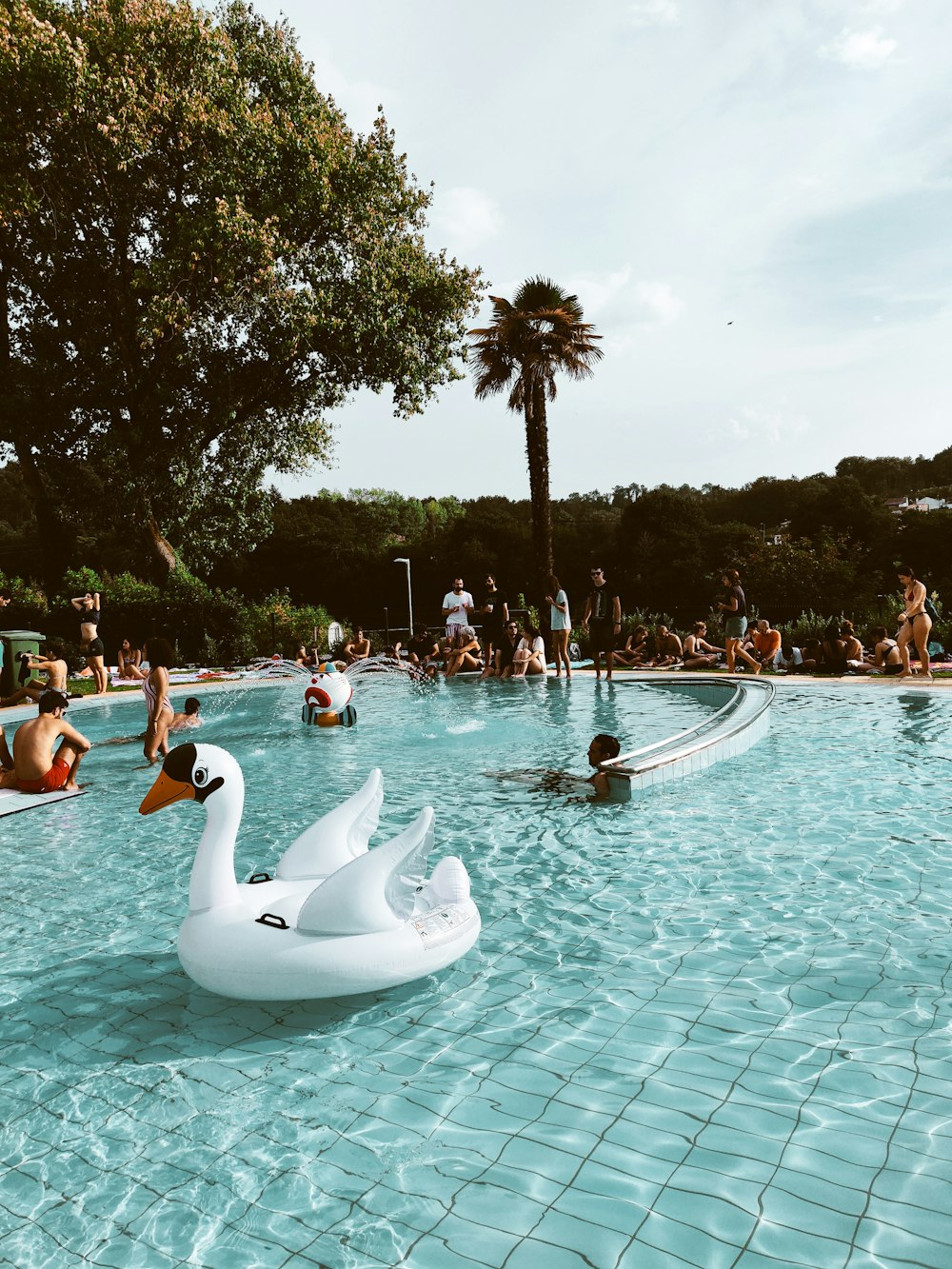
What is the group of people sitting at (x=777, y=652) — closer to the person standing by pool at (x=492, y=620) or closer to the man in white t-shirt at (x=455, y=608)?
the person standing by pool at (x=492, y=620)

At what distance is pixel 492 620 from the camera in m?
19.9

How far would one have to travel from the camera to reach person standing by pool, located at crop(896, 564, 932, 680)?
531 inches

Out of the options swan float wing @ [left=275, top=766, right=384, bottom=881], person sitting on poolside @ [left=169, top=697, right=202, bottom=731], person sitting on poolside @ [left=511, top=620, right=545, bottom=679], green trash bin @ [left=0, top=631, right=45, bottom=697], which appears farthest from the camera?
person sitting on poolside @ [left=511, top=620, right=545, bottom=679]

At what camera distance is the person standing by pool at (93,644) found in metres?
17.2

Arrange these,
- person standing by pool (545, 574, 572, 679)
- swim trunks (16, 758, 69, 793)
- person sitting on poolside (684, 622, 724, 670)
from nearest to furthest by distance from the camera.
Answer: swim trunks (16, 758, 69, 793) < person standing by pool (545, 574, 572, 679) < person sitting on poolside (684, 622, 724, 670)

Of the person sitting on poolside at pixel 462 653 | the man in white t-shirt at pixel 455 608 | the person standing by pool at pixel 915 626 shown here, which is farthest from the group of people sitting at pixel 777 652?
the man in white t-shirt at pixel 455 608

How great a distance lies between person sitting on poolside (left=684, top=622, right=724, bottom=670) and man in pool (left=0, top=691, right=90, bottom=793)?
42.3ft

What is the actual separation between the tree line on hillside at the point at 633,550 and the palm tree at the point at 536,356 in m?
3.94

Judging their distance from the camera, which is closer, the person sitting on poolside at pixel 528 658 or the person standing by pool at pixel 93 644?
the person standing by pool at pixel 93 644

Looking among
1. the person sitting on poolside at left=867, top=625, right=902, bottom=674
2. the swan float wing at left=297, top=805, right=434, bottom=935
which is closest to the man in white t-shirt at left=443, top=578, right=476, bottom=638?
the person sitting on poolside at left=867, top=625, right=902, bottom=674

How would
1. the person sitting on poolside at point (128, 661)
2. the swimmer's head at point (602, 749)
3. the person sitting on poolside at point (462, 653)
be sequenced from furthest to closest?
1. the person sitting on poolside at point (128, 661)
2. the person sitting on poolside at point (462, 653)
3. the swimmer's head at point (602, 749)

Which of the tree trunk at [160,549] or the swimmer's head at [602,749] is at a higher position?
the tree trunk at [160,549]

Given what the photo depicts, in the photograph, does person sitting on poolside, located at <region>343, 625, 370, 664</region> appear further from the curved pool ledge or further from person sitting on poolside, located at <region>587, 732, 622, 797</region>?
person sitting on poolside, located at <region>587, 732, 622, 797</region>

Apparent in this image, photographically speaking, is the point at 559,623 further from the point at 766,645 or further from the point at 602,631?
the point at 766,645
